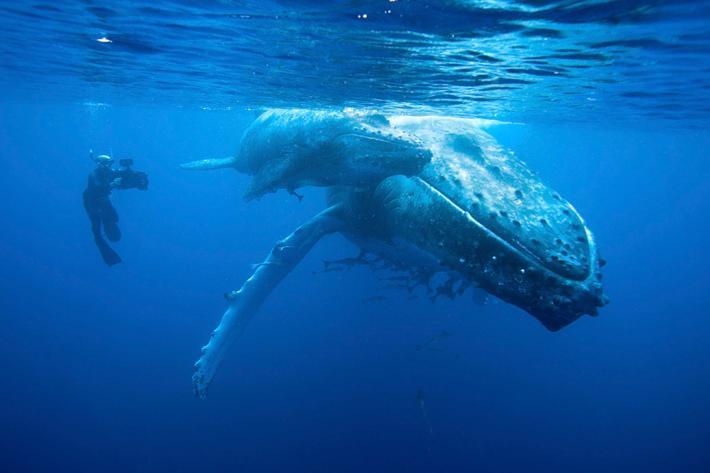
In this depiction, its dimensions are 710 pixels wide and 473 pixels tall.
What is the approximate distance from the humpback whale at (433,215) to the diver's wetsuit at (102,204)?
6820 mm

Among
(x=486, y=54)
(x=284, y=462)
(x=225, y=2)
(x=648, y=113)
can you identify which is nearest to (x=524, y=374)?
(x=284, y=462)

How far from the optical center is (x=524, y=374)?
21891 millimetres

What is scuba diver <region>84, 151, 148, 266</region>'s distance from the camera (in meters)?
14.6

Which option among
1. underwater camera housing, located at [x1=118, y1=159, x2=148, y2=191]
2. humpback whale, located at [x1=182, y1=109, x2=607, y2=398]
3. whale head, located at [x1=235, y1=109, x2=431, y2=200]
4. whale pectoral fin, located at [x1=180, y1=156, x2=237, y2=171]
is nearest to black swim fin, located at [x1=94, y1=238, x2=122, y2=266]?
underwater camera housing, located at [x1=118, y1=159, x2=148, y2=191]

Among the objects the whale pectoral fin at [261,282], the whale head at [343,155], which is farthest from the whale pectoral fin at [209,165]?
the whale pectoral fin at [261,282]

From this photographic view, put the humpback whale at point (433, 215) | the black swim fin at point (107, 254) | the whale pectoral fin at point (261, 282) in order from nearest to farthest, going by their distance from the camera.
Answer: the humpback whale at point (433, 215)
the whale pectoral fin at point (261, 282)
the black swim fin at point (107, 254)

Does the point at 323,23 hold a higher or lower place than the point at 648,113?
higher

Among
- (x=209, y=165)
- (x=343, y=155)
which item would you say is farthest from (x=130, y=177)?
(x=343, y=155)

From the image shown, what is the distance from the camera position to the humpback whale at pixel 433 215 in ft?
16.6

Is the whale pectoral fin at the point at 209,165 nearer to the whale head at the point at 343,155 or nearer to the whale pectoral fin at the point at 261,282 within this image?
the whale head at the point at 343,155

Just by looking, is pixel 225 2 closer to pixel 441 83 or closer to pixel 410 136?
pixel 410 136

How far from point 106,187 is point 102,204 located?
73 centimetres

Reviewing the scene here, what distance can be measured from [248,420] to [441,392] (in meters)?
8.43

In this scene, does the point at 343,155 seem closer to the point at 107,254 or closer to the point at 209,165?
the point at 209,165
